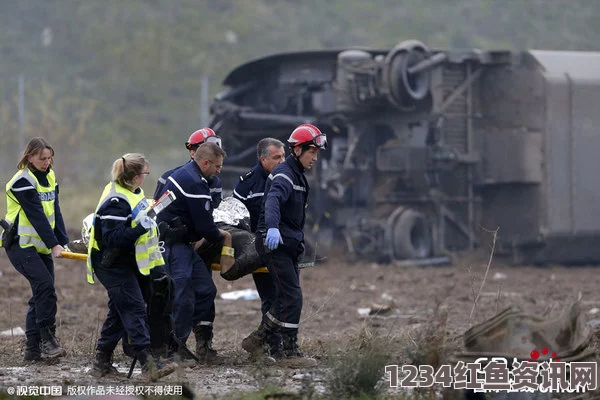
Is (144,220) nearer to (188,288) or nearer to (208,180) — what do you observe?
(188,288)

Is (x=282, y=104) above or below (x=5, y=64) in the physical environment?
below

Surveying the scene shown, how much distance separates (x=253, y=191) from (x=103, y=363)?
1.96m

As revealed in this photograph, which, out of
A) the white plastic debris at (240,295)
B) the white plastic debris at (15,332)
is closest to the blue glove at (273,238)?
the white plastic debris at (15,332)

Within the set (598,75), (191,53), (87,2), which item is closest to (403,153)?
(598,75)

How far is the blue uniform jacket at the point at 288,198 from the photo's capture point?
915 cm

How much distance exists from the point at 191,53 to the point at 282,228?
32.0m

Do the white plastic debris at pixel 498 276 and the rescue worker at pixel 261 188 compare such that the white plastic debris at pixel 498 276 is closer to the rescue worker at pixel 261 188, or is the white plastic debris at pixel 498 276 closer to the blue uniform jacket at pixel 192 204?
the rescue worker at pixel 261 188

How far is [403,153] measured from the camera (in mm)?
19719

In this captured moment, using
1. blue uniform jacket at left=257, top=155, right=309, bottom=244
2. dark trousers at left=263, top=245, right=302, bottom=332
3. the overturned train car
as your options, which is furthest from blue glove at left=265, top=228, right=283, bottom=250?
the overturned train car

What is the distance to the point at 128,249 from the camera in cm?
848

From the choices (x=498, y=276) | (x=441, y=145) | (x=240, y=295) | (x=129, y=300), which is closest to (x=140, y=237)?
(x=129, y=300)

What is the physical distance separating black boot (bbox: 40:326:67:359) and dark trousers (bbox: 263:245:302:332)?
5.36 feet

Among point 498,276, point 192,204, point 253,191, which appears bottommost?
point 498,276

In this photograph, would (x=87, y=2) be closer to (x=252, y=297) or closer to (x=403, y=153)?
(x=403, y=153)
